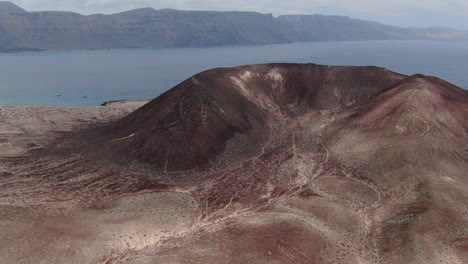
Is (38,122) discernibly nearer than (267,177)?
No

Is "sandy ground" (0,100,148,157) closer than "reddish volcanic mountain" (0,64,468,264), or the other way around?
"reddish volcanic mountain" (0,64,468,264)

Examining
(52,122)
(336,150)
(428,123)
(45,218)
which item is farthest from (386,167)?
(52,122)

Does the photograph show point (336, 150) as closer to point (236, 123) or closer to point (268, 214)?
point (236, 123)

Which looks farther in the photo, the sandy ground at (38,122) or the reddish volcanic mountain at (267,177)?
the sandy ground at (38,122)

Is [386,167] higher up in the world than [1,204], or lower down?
higher up

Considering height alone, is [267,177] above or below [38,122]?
below

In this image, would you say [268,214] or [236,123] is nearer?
[268,214]

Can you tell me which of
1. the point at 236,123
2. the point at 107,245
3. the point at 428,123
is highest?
the point at 428,123

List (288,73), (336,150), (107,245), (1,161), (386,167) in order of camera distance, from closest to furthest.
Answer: (107,245)
(386,167)
(1,161)
(336,150)
(288,73)
